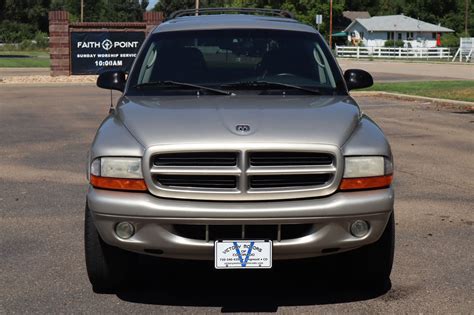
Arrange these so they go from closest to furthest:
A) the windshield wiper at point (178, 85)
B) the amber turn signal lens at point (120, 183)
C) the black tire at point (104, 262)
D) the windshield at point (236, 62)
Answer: the amber turn signal lens at point (120, 183) < the black tire at point (104, 262) < the windshield wiper at point (178, 85) < the windshield at point (236, 62)

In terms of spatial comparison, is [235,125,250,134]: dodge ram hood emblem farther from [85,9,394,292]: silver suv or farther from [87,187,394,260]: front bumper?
[87,187,394,260]: front bumper

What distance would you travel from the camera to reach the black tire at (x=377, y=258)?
452 centimetres

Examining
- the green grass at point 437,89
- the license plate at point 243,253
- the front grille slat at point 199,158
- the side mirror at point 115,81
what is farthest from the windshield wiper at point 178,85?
the green grass at point 437,89

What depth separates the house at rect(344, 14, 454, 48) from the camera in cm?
8494

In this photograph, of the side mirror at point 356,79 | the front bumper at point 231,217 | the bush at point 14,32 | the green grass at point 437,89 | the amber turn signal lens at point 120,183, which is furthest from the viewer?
the bush at point 14,32

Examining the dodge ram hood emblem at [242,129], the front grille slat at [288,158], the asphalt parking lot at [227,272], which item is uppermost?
the dodge ram hood emblem at [242,129]

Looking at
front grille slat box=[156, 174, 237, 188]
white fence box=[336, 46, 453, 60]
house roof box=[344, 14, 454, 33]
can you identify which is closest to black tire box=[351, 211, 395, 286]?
front grille slat box=[156, 174, 237, 188]

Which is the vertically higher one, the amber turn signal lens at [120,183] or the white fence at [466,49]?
the white fence at [466,49]

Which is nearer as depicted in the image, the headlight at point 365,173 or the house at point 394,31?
the headlight at point 365,173

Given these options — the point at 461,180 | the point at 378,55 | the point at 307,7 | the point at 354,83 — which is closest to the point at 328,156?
the point at 354,83

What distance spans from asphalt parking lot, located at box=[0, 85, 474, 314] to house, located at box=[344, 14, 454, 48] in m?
76.3

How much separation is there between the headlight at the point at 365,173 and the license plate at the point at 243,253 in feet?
1.90

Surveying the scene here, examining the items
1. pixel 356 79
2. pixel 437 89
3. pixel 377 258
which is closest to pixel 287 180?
pixel 377 258

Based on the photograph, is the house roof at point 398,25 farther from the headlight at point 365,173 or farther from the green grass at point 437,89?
the headlight at point 365,173
